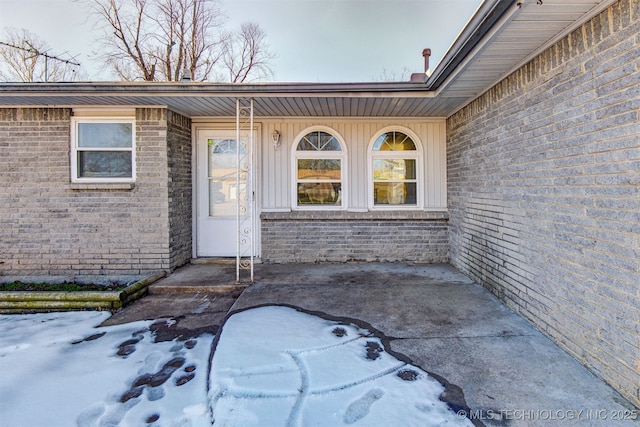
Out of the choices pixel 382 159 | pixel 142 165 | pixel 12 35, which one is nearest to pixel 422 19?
pixel 382 159

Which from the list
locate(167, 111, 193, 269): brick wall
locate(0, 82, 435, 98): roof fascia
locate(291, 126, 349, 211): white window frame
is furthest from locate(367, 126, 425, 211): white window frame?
locate(167, 111, 193, 269): brick wall

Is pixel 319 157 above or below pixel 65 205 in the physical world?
above

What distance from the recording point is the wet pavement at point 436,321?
211cm

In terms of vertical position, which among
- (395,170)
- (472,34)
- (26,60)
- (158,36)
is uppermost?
(158,36)

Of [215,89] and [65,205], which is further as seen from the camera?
[65,205]

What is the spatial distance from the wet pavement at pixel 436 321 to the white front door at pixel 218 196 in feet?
1.56

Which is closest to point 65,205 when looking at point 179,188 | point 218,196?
point 179,188

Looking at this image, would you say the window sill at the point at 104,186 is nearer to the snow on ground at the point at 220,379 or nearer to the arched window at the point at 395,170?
the snow on ground at the point at 220,379

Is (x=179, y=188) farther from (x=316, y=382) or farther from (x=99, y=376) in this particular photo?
(x=316, y=382)

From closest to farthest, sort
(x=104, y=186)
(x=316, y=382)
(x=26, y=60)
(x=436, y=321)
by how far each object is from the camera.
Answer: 1. (x=316, y=382)
2. (x=436, y=321)
3. (x=104, y=186)
4. (x=26, y=60)

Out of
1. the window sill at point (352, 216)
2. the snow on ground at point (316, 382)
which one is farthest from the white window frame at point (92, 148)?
the snow on ground at point (316, 382)

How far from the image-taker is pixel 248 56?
1388cm

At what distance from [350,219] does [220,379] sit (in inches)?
154

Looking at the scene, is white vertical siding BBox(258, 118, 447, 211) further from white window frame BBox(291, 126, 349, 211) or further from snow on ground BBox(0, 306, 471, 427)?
snow on ground BBox(0, 306, 471, 427)
